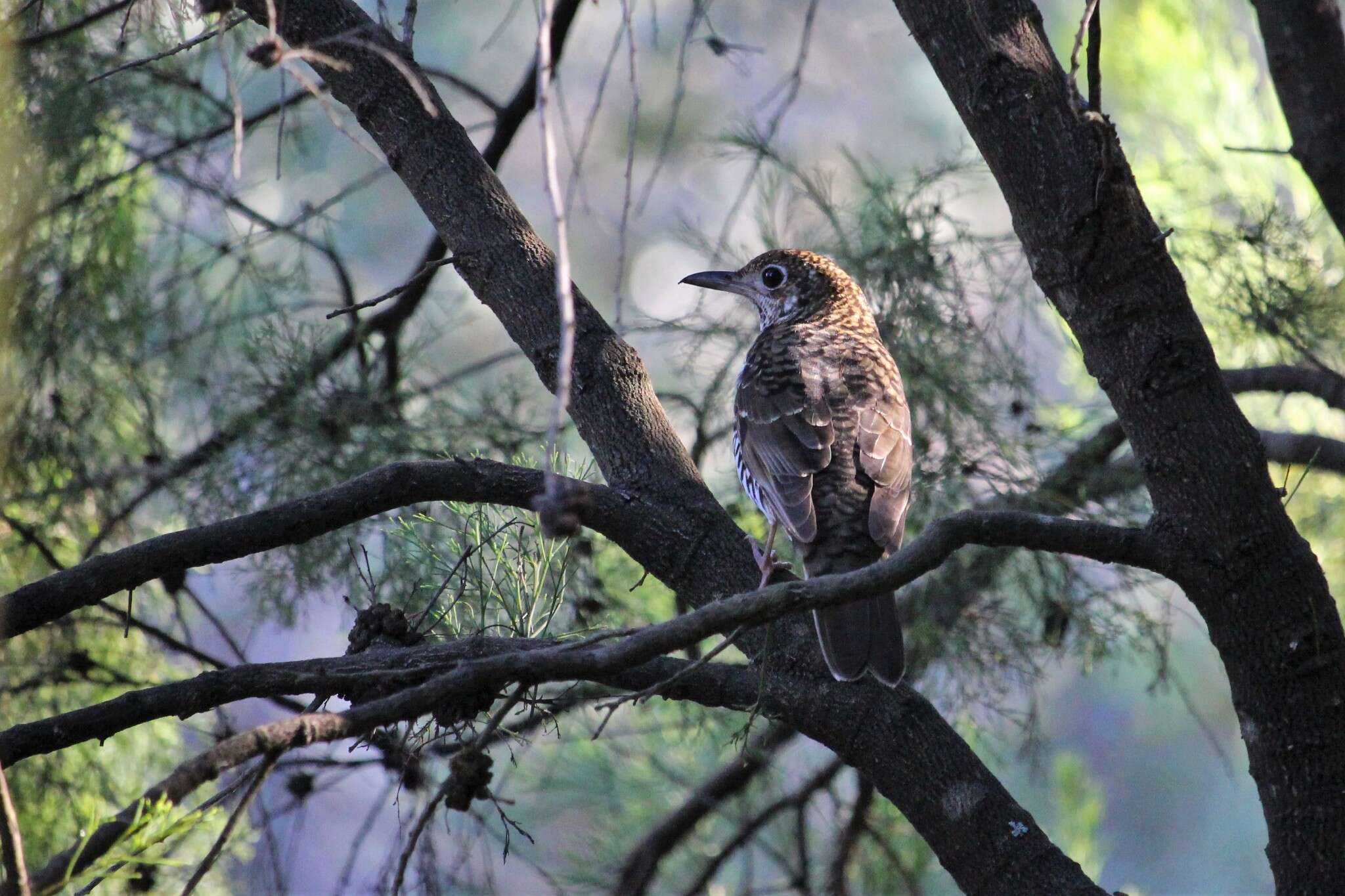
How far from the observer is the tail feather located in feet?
7.96

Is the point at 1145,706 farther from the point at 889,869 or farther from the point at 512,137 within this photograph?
the point at 512,137

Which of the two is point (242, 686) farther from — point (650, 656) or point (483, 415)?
point (483, 415)

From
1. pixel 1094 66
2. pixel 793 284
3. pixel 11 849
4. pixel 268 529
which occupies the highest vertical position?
pixel 793 284

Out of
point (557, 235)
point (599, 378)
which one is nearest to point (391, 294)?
point (599, 378)

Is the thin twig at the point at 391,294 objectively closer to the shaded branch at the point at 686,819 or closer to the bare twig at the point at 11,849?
the bare twig at the point at 11,849

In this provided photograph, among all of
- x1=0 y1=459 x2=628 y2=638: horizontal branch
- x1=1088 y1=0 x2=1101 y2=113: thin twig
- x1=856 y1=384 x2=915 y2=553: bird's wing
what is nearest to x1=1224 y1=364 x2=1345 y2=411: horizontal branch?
x1=856 y1=384 x2=915 y2=553: bird's wing

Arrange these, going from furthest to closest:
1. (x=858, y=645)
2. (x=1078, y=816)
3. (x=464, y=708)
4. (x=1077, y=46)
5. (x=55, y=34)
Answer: (x=1078, y=816)
(x=55, y=34)
(x=858, y=645)
(x=464, y=708)
(x=1077, y=46)

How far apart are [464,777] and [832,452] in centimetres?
167

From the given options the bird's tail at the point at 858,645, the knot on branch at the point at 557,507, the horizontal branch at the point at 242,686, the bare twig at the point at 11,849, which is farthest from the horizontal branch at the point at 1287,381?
the bare twig at the point at 11,849

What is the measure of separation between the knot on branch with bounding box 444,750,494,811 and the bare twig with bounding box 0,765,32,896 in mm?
475

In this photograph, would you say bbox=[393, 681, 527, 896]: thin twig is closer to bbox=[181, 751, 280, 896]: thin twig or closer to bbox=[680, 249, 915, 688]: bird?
Answer: bbox=[181, 751, 280, 896]: thin twig

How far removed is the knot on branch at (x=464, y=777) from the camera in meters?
1.60

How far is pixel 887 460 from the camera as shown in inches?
121

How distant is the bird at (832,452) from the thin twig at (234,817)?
1.21 metres
